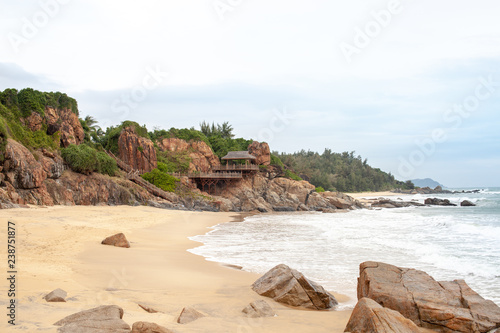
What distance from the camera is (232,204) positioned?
45938 millimetres

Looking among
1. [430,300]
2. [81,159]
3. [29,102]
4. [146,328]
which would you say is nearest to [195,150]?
[81,159]

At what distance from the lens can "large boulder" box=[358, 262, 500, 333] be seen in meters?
6.23

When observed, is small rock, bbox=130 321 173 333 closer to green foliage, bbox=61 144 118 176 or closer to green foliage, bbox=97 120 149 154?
green foliage, bbox=61 144 118 176

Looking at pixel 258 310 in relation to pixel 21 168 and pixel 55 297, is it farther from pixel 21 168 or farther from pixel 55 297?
pixel 21 168

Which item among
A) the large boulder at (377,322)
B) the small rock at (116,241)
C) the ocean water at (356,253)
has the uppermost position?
the large boulder at (377,322)

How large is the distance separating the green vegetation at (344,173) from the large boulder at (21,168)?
70.0 meters

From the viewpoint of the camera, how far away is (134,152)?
154ft

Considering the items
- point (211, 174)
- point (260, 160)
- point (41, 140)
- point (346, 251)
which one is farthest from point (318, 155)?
point (346, 251)

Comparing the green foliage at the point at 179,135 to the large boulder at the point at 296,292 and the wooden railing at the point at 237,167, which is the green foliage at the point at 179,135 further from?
the large boulder at the point at 296,292

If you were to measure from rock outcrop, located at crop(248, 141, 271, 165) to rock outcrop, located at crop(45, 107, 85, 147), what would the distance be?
26.7m

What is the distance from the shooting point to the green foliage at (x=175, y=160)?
5088cm

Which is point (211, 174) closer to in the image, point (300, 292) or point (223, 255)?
point (223, 255)

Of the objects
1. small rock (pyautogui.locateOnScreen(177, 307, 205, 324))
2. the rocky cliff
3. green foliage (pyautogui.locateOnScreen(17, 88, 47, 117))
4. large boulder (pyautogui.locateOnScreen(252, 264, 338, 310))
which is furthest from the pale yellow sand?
green foliage (pyautogui.locateOnScreen(17, 88, 47, 117))

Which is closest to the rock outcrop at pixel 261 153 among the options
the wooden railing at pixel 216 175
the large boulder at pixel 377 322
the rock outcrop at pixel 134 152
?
the wooden railing at pixel 216 175
